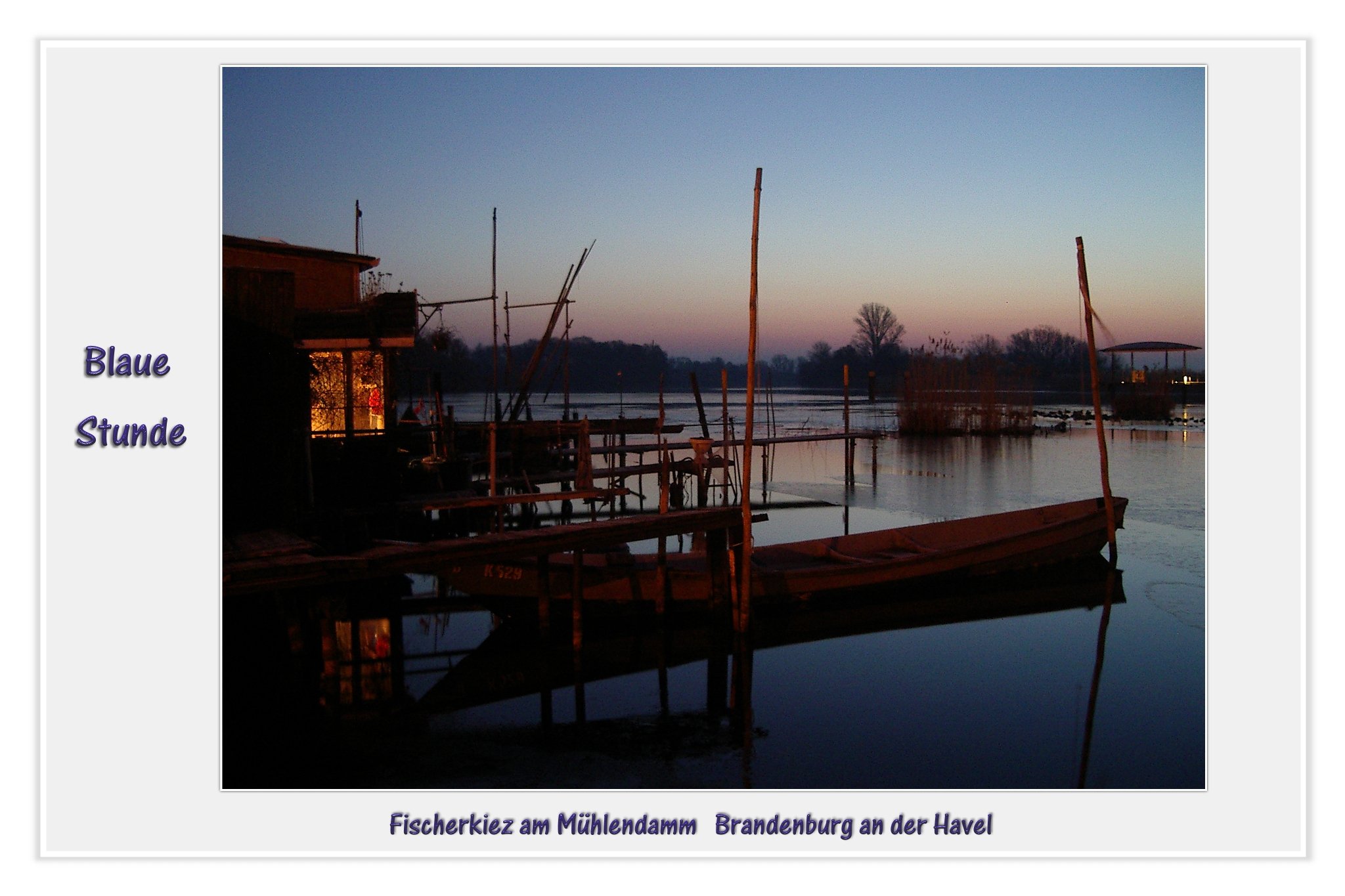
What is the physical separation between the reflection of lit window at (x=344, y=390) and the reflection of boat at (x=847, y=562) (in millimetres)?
7222

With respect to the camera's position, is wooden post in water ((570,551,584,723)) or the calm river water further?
wooden post in water ((570,551,584,723))

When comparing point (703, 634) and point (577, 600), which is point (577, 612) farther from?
point (703, 634)

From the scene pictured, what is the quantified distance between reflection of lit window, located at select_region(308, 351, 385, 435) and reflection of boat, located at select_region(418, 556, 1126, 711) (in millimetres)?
8065

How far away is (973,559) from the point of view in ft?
49.7

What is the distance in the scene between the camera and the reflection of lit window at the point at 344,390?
747 inches

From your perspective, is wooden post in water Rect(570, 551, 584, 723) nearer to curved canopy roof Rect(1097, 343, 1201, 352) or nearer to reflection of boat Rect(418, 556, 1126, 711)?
reflection of boat Rect(418, 556, 1126, 711)

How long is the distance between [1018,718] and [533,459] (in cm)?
1722

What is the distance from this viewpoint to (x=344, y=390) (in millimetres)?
19016

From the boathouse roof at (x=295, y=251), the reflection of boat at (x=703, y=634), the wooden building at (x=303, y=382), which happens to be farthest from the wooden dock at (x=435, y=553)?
the boathouse roof at (x=295, y=251)

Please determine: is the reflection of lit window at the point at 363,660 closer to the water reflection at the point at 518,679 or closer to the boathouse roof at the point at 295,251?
the water reflection at the point at 518,679

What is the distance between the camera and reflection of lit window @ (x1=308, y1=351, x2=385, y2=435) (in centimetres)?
1897

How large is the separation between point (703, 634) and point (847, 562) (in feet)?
9.82

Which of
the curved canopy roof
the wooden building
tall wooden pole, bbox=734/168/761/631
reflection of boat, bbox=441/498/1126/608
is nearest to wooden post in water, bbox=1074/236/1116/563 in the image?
reflection of boat, bbox=441/498/1126/608
